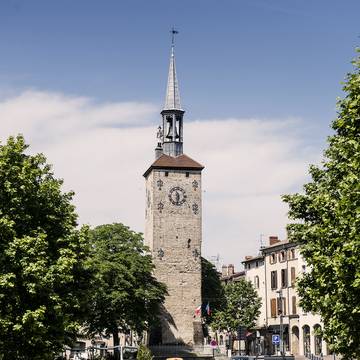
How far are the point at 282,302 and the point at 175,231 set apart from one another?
1398 centimetres

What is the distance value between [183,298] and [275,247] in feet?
39.0

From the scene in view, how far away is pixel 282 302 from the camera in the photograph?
79938 mm

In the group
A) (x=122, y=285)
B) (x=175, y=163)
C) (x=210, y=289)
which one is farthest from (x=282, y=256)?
(x=122, y=285)

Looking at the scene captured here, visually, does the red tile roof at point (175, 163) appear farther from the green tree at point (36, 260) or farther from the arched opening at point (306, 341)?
the green tree at point (36, 260)

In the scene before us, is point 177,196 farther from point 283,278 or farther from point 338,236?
point 338,236

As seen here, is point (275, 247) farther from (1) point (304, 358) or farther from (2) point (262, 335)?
(1) point (304, 358)

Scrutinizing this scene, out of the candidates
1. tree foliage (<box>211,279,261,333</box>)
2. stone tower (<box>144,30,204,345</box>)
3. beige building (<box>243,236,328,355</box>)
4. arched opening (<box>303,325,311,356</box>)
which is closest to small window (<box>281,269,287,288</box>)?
beige building (<box>243,236,328,355</box>)

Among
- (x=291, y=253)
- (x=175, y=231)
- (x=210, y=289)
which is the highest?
(x=175, y=231)

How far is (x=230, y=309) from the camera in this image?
79.9 m

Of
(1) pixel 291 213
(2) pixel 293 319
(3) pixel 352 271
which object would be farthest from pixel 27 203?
(2) pixel 293 319

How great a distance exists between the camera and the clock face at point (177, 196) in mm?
83750

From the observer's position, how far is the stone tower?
79812 millimetres

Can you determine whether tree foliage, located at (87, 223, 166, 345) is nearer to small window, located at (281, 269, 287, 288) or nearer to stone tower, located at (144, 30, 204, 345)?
stone tower, located at (144, 30, 204, 345)

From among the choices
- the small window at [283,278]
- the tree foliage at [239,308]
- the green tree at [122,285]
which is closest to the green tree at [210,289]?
the tree foliage at [239,308]
